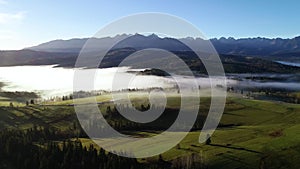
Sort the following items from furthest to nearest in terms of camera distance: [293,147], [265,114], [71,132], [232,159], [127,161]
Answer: [265,114] < [71,132] < [293,147] < [232,159] < [127,161]

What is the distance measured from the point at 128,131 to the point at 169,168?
51.1 metres

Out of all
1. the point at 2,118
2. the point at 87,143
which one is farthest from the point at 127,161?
the point at 2,118

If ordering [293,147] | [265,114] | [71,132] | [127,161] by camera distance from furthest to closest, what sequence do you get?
[265,114], [71,132], [293,147], [127,161]

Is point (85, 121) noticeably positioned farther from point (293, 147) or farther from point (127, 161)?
point (293, 147)

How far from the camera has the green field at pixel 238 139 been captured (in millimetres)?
112062

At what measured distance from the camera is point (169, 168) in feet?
348

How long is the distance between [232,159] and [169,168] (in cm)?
2036

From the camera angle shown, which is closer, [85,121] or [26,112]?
[85,121]

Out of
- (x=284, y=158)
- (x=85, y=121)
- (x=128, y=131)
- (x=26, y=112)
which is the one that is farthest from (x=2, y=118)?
(x=284, y=158)

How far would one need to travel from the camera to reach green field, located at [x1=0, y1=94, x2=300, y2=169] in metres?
112

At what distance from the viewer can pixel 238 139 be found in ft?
449

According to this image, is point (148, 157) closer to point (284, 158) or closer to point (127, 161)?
point (127, 161)

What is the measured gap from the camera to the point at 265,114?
19500 cm

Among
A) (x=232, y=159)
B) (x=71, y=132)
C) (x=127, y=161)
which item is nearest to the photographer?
(x=127, y=161)
